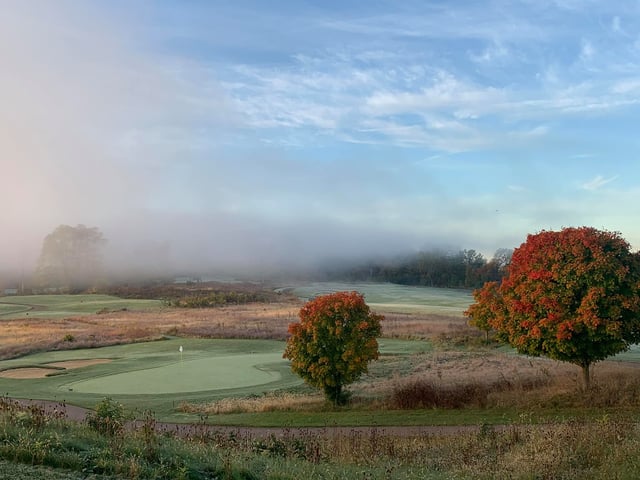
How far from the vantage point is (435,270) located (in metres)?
146

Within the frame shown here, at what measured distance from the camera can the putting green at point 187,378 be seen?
28094mm

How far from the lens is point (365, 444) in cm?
1305

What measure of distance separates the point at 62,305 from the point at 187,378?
64.2 m

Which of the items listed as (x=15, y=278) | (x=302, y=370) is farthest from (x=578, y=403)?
(x=15, y=278)

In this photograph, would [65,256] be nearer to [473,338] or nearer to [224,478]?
[473,338]

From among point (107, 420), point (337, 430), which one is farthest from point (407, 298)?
point (107, 420)

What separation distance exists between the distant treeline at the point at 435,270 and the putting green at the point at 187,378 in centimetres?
10370

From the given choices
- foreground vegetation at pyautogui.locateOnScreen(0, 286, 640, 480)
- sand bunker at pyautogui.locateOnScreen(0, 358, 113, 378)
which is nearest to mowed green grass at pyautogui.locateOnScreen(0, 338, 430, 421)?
sand bunker at pyautogui.locateOnScreen(0, 358, 113, 378)

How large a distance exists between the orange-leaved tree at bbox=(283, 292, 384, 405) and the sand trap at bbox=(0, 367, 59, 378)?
58.6ft

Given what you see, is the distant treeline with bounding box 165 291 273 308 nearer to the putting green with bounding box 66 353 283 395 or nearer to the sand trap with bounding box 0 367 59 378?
the sand trap with bounding box 0 367 59 378

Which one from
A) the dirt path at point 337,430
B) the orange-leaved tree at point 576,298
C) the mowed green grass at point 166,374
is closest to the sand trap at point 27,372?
the mowed green grass at point 166,374

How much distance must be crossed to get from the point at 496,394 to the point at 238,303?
74.5m

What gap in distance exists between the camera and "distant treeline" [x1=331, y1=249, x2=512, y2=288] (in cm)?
13625

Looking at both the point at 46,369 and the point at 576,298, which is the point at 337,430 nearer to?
the point at 576,298
